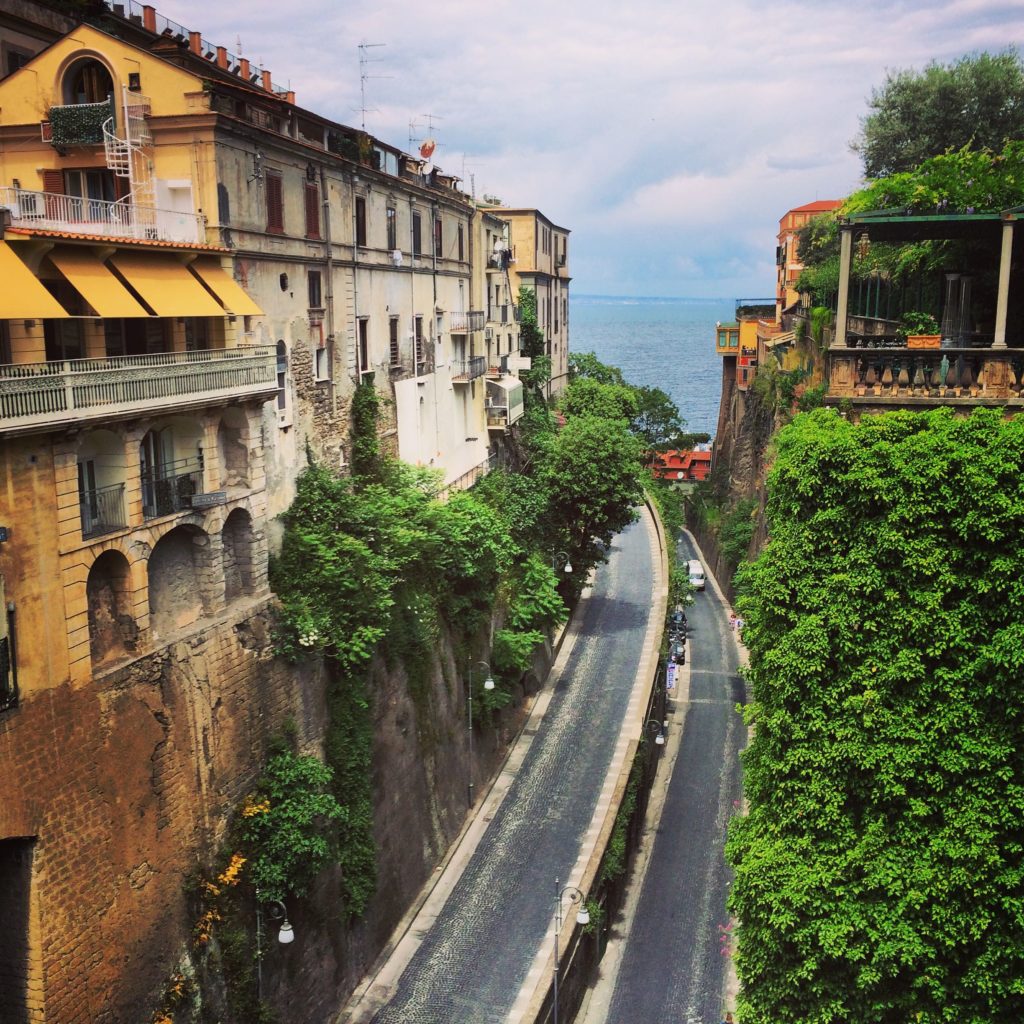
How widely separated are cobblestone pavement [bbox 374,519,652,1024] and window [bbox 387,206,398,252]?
53.7 feet

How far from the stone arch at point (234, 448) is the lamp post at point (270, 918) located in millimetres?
8047

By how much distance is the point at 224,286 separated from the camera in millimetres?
21219

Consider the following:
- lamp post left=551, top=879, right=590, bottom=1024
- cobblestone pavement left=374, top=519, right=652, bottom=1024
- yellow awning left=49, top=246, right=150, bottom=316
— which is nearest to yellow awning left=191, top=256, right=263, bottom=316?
yellow awning left=49, top=246, right=150, bottom=316

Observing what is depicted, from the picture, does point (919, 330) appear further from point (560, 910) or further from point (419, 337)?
point (419, 337)

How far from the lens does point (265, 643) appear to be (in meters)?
21.7

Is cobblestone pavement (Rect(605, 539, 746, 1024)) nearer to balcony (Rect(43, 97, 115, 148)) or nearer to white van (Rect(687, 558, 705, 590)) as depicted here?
white van (Rect(687, 558, 705, 590))

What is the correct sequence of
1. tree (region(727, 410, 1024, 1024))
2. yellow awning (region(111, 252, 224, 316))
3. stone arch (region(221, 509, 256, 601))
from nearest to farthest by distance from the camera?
tree (region(727, 410, 1024, 1024)) < yellow awning (region(111, 252, 224, 316)) < stone arch (region(221, 509, 256, 601))

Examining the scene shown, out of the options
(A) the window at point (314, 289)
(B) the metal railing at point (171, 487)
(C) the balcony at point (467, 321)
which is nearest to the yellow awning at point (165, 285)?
(B) the metal railing at point (171, 487)

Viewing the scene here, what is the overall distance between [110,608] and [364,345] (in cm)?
1345

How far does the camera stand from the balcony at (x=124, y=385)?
15.1m

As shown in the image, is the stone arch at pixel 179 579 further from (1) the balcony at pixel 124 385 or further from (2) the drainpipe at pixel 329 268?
(2) the drainpipe at pixel 329 268

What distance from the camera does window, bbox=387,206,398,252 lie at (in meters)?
31.2

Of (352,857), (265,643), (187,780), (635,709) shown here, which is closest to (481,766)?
(635,709)

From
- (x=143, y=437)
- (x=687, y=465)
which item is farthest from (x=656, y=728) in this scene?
(x=687, y=465)
